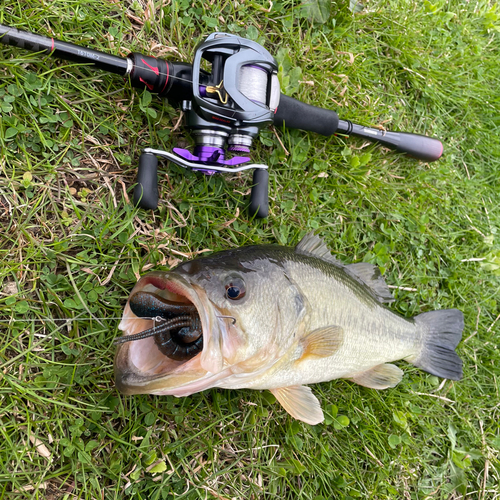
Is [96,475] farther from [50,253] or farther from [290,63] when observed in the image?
[290,63]

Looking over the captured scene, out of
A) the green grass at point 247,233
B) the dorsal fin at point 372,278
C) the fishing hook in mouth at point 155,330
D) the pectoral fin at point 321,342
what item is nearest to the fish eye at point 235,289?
the fishing hook in mouth at point 155,330

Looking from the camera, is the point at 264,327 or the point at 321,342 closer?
the point at 264,327

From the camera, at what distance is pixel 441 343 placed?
10.3 feet

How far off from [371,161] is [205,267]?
6.96ft

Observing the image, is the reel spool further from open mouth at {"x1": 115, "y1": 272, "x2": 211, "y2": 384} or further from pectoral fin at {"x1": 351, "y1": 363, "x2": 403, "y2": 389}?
pectoral fin at {"x1": 351, "y1": 363, "x2": 403, "y2": 389}

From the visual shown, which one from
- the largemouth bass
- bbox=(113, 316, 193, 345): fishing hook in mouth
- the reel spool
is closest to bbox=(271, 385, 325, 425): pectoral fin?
the largemouth bass

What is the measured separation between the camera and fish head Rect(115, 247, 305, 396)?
1794 mm

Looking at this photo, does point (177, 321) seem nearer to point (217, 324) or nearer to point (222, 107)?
point (217, 324)

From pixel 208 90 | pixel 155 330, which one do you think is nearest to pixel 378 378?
pixel 155 330

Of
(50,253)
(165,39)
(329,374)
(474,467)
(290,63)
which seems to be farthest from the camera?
(474,467)

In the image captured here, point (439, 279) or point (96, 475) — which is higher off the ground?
point (439, 279)

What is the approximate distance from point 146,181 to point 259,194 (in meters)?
0.76

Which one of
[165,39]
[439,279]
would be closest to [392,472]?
[439,279]

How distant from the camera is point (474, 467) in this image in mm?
3408
